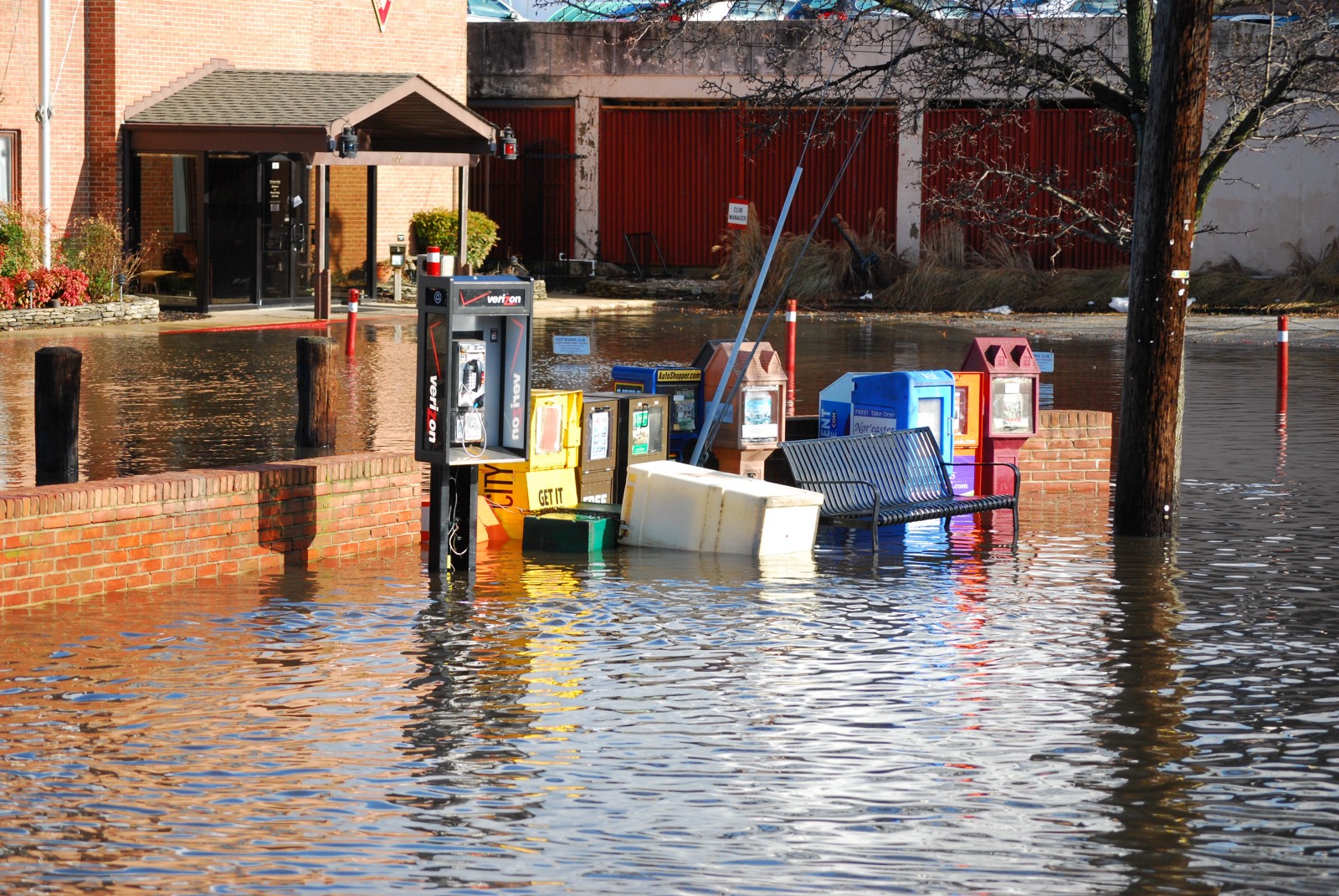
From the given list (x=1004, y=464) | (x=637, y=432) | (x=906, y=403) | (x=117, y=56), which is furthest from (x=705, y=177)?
→ (x=637, y=432)

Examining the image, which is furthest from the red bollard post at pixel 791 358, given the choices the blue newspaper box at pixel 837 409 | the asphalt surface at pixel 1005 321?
the asphalt surface at pixel 1005 321

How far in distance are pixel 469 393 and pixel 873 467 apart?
292 cm

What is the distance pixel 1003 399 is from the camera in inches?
504

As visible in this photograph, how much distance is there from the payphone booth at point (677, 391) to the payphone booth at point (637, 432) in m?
0.22

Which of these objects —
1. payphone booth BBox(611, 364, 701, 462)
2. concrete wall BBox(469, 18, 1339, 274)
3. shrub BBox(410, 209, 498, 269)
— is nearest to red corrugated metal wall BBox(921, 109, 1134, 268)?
concrete wall BBox(469, 18, 1339, 274)

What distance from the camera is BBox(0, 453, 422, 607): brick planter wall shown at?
884 centimetres

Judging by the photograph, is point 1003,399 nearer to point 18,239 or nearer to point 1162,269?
point 1162,269

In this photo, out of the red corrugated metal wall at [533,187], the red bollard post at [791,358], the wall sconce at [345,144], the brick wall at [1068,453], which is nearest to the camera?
the brick wall at [1068,453]

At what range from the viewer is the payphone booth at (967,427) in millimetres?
12641

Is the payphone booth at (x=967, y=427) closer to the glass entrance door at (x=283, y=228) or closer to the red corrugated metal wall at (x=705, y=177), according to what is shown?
the glass entrance door at (x=283, y=228)

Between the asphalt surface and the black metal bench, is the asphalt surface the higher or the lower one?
the higher one

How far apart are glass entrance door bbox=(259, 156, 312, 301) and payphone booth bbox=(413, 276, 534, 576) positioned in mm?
19350

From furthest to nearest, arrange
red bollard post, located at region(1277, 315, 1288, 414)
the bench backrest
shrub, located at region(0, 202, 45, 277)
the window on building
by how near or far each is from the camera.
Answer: the window on building
shrub, located at region(0, 202, 45, 277)
red bollard post, located at region(1277, 315, 1288, 414)
the bench backrest

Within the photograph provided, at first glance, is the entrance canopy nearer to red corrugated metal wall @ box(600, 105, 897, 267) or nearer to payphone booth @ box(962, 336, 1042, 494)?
red corrugated metal wall @ box(600, 105, 897, 267)
